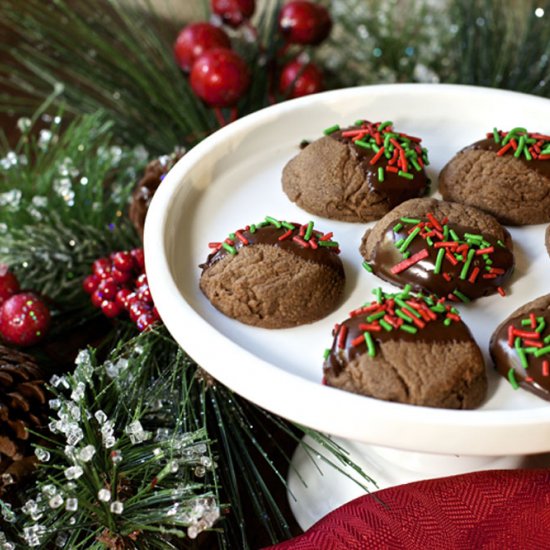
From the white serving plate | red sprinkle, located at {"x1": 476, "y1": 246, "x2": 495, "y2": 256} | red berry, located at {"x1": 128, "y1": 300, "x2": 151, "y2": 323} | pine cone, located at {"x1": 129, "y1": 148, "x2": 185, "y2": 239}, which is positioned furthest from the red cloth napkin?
pine cone, located at {"x1": 129, "y1": 148, "x2": 185, "y2": 239}

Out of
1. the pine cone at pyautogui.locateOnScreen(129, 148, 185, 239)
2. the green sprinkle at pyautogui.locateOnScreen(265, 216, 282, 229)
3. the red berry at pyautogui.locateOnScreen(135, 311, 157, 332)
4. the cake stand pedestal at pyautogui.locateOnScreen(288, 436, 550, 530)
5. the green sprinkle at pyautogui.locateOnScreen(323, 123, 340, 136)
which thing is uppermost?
the green sprinkle at pyautogui.locateOnScreen(323, 123, 340, 136)

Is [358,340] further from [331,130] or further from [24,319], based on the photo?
[24,319]

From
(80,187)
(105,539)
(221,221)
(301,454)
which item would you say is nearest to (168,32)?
(80,187)

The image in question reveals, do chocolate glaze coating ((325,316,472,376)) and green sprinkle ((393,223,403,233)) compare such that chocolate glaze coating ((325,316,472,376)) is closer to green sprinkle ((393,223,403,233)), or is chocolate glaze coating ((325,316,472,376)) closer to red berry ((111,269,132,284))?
green sprinkle ((393,223,403,233))

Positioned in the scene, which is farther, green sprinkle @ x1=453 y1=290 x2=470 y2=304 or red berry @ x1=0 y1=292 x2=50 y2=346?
red berry @ x1=0 y1=292 x2=50 y2=346

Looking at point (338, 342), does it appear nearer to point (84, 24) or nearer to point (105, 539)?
point (105, 539)

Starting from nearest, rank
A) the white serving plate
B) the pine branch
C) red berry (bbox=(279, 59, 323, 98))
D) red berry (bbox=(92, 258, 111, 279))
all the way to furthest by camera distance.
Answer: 1. the white serving plate
2. red berry (bbox=(92, 258, 111, 279))
3. the pine branch
4. red berry (bbox=(279, 59, 323, 98))
